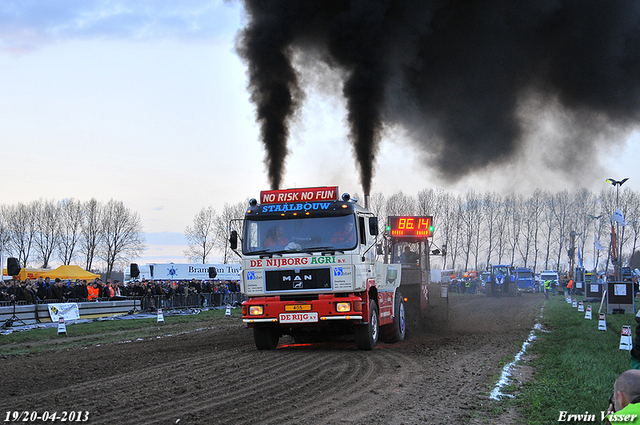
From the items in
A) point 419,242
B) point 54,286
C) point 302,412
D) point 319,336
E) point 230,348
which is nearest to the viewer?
point 302,412

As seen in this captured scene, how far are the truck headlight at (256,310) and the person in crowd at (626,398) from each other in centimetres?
872

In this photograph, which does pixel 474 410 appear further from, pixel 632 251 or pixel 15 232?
pixel 632 251

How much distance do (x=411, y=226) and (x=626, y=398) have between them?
1540 cm

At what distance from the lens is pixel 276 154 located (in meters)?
18.7

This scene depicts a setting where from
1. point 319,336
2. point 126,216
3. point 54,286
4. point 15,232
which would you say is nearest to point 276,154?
point 319,336

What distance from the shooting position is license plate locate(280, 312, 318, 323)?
11078 millimetres

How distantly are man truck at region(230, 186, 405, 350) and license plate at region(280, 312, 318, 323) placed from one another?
20 mm

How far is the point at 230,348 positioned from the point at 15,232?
A: 64.6 m

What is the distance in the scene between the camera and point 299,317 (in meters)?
11.2

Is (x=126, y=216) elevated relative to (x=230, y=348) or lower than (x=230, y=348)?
elevated

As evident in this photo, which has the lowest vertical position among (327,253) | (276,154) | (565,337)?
(565,337)

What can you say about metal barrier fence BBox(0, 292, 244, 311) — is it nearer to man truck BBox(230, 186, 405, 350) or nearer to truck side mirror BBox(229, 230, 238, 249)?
truck side mirror BBox(229, 230, 238, 249)

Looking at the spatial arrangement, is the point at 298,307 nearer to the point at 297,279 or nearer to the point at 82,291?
the point at 297,279

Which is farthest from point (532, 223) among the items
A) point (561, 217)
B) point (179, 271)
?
point (179, 271)
